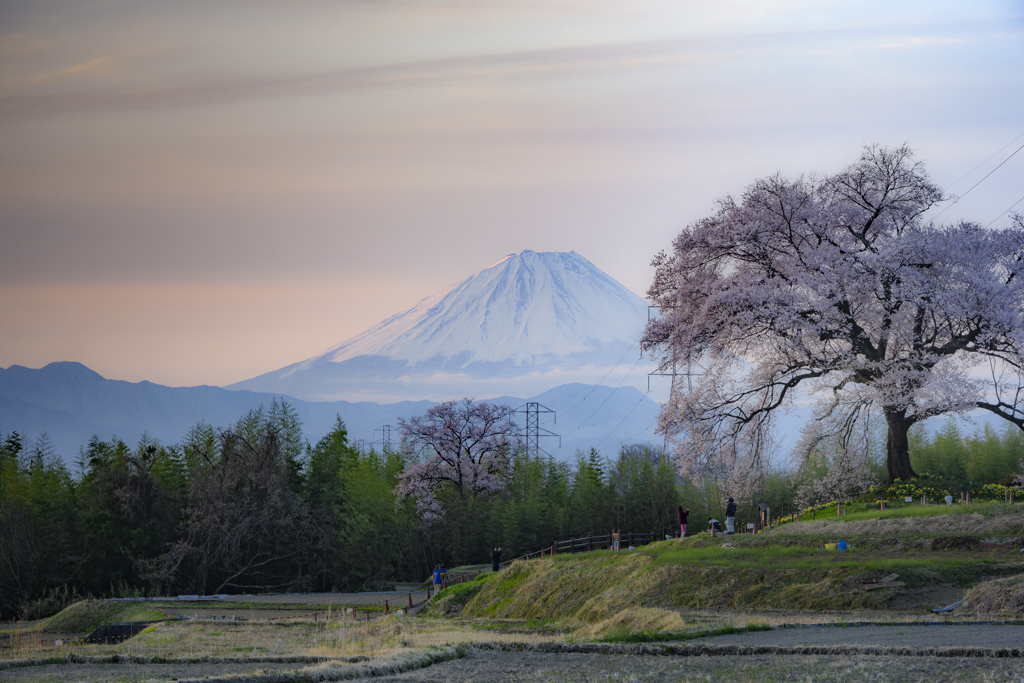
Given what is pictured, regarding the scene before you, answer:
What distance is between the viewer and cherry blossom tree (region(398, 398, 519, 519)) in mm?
49406

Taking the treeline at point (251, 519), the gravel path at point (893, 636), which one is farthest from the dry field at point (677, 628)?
the treeline at point (251, 519)

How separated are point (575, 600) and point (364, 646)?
10.0 metres

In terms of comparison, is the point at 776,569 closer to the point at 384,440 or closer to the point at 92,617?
the point at 92,617

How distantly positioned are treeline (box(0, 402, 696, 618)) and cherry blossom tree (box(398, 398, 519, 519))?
889 millimetres

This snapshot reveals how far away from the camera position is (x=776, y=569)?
19719mm

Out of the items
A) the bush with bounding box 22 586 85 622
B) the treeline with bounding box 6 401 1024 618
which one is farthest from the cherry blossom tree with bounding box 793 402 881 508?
the bush with bounding box 22 586 85 622

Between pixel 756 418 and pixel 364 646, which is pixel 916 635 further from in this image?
pixel 756 418

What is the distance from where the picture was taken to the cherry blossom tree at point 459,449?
49406 millimetres

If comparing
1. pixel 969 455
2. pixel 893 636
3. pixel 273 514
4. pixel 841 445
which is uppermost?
pixel 841 445

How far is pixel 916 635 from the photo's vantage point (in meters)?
12.8

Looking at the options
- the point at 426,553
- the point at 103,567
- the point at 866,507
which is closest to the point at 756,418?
the point at 866,507

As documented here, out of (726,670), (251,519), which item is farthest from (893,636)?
(251,519)

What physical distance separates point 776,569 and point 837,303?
11582 mm

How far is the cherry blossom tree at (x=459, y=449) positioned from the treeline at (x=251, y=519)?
2.92ft
